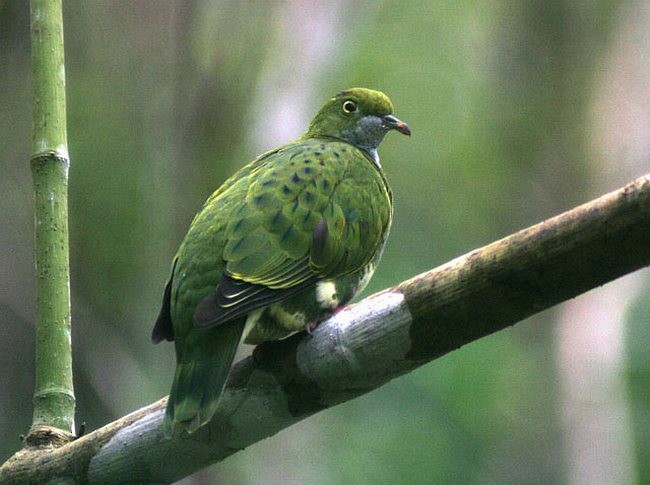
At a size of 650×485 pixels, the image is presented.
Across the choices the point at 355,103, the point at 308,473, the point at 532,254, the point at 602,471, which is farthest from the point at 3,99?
the point at 532,254

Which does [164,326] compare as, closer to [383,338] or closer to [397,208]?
[383,338]

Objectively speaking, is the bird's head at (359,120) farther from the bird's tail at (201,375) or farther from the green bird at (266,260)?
the bird's tail at (201,375)

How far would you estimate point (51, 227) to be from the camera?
10.8ft

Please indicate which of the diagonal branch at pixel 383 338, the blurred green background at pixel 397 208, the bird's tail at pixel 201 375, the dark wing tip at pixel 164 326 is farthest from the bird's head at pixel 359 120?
the blurred green background at pixel 397 208

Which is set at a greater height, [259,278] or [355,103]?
[355,103]

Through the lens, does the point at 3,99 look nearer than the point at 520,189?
Yes

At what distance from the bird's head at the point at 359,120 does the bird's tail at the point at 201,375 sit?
156cm

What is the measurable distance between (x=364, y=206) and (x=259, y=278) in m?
0.69

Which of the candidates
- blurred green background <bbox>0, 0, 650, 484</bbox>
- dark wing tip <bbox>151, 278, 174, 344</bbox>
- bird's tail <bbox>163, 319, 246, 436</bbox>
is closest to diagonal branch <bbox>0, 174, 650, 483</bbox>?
bird's tail <bbox>163, 319, 246, 436</bbox>

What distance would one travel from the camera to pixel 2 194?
324 inches

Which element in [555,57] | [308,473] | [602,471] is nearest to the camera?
[308,473]

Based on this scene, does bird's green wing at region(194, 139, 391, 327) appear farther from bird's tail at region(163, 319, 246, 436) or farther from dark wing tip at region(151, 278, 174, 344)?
dark wing tip at region(151, 278, 174, 344)

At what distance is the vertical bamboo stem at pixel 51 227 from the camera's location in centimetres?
325

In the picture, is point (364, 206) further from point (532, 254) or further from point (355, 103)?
point (532, 254)
